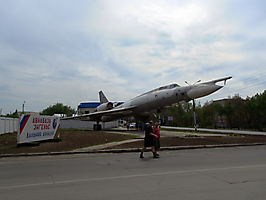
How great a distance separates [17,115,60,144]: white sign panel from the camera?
11812 mm

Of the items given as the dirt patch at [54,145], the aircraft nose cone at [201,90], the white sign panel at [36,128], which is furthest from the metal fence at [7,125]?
the aircraft nose cone at [201,90]

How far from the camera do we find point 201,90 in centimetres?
1708

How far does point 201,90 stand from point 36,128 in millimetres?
12334

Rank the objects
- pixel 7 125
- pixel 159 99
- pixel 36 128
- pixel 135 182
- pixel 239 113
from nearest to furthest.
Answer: pixel 135 182 → pixel 36 128 → pixel 159 99 → pixel 7 125 → pixel 239 113

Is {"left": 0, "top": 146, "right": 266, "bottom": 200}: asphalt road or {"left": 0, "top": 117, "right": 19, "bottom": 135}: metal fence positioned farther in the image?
{"left": 0, "top": 117, "right": 19, "bottom": 135}: metal fence

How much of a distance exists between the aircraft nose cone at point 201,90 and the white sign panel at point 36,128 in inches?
434

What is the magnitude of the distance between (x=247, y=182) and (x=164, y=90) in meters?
16.4

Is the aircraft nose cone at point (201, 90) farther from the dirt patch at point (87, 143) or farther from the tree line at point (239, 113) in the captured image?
the tree line at point (239, 113)

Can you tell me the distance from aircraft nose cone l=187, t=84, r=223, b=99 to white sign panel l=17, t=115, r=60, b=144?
11030mm

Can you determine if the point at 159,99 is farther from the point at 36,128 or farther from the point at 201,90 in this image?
the point at 36,128

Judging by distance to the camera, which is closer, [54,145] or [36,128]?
[54,145]

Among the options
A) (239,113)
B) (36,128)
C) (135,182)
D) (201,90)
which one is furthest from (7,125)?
(239,113)

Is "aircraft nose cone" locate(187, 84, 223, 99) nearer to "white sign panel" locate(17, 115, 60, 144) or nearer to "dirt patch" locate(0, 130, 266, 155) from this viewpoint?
"dirt patch" locate(0, 130, 266, 155)

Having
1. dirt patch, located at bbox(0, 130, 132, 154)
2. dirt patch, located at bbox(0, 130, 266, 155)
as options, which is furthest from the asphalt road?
dirt patch, located at bbox(0, 130, 266, 155)
